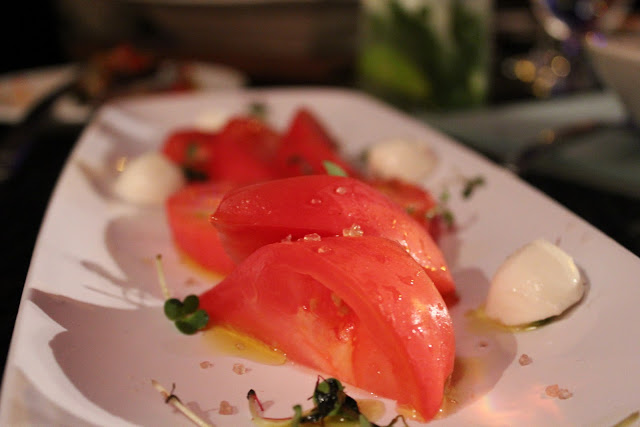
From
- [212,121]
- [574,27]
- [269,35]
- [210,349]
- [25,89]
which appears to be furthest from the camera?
[269,35]

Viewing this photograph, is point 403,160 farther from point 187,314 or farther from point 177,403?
point 177,403

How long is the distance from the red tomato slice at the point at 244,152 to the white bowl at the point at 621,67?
31.7 inches

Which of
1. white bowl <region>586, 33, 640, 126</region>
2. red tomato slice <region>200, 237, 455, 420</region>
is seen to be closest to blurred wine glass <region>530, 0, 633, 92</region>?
white bowl <region>586, 33, 640, 126</region>

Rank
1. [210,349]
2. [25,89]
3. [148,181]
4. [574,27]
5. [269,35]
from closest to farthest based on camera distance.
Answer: [210,349] < [148,181] < [574,27] < [25,89] < [269,35]

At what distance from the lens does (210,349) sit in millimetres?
857

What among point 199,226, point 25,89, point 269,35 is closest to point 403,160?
point 199,226

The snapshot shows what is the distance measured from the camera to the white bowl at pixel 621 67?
1.36 metres

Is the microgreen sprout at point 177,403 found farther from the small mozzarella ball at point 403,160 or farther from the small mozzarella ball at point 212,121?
the small mozzarella ball at point 212,121

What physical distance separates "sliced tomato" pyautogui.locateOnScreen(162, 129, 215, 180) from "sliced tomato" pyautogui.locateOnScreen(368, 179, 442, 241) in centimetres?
52

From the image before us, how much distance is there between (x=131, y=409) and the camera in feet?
2.29

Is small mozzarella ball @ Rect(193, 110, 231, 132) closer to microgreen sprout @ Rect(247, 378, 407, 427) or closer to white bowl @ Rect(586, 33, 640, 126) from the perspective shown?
white bowl @ Rect(586, 33, 640, 126)

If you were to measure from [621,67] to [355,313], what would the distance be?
1.00 metres

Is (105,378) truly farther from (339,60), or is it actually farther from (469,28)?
(339,60)

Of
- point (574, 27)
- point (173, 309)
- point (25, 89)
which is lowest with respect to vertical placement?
point (25, 89)
